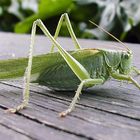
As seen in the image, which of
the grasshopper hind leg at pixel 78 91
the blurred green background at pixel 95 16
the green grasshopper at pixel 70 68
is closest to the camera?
the grasshopper hind leg at pixel 78 91

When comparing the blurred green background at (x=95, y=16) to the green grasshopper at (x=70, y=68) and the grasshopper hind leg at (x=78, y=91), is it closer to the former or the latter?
the green grasshopper at (x=70, y=68)

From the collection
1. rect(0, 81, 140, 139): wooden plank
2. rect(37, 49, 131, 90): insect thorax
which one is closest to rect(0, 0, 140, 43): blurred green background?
rect(37, 49, 131, 90): insect thorax

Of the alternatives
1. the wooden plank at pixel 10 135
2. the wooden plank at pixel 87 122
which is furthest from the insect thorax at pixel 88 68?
the wooden plank at pixel 10 135

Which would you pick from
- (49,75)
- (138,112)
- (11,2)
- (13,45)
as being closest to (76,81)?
(49,75)

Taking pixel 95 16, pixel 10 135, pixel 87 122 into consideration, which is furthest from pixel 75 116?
pixel 95 16

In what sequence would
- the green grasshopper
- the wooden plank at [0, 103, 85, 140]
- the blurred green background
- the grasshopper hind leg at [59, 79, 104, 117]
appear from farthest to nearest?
the blurred green background, the green grasshopper, the grasshopper hind leg at [59, 79, 104, 117], the wooden plank at [0, 103, 85, 140]

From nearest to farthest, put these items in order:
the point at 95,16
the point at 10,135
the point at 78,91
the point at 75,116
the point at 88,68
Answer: the point at 10,135
the point at 75,116
the point at 78,91
the point at 88,68
the point at 95,16

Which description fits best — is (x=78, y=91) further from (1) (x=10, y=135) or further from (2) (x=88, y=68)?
(1) (x=10, y=135)

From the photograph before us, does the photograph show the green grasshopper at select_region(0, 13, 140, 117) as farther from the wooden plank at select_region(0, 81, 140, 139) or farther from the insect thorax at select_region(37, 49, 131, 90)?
the wooden plank at select_region(0, 81, 140, 139)

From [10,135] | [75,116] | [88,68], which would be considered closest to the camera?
[10,135]
